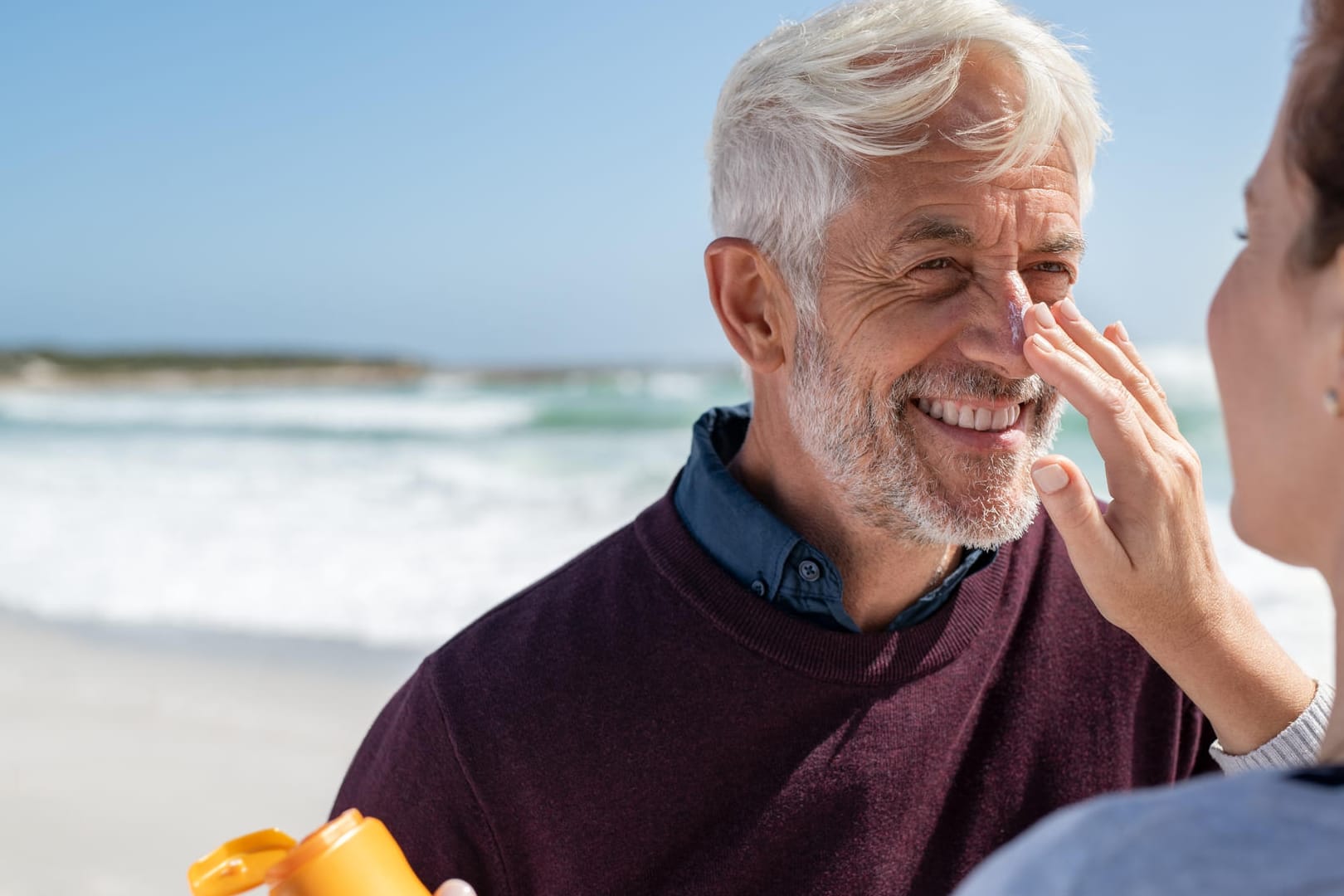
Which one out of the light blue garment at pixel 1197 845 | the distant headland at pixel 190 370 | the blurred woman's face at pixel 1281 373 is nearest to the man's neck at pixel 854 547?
the blurred woman's face at pixel 1281 373

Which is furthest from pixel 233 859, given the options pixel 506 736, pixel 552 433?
pixel 552 433

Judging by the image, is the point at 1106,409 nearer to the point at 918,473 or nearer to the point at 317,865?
the point at 918,473

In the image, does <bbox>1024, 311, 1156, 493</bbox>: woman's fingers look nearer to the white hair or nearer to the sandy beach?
the white hair

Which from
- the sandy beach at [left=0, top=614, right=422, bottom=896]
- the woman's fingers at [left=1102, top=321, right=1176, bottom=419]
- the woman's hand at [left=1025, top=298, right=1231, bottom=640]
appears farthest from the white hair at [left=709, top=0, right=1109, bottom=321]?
the sandy beach at [left=0, top=614, right=422, bottom=896]

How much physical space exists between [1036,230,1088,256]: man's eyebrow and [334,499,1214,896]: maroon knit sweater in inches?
23.7

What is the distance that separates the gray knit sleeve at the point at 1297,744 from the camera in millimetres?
1665

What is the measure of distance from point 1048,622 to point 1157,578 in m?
0.47

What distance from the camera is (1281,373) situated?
0.97 m

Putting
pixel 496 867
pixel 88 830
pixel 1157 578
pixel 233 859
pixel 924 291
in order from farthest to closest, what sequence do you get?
1. pixel 88 830
2. pixel 924 291
3. pixel 496 867
4. pixel 1157 578
5. pixel 233 859

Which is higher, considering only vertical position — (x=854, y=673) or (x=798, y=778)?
(x=854, y=673)

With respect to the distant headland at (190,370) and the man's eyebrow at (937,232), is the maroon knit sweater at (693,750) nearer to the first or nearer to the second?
the man's eyebrow at (937,232)

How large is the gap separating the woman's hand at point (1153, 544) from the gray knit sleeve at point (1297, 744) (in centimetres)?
1

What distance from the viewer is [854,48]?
73.7 inches

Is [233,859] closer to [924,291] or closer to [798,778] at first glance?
[798,778]
